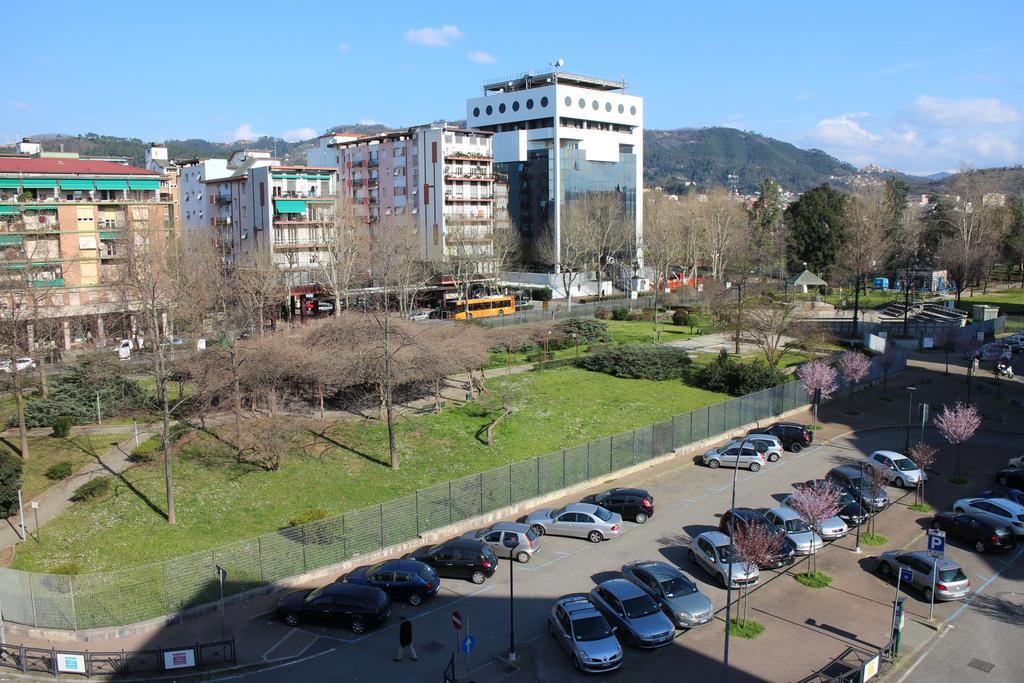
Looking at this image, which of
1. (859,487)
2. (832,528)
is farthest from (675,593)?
(859,487)

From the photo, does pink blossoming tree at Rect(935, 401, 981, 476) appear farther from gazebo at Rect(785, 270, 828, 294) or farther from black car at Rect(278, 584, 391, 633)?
gazebo at Rect(785, 270, 828, 294)

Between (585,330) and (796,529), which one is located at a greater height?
(585,330)

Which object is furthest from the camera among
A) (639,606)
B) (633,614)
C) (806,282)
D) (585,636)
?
(806,282)

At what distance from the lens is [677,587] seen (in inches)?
853

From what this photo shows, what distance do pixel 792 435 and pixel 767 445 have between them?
2366 millimetres

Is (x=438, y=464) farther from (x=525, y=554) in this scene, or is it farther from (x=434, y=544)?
(x=525, y=554)

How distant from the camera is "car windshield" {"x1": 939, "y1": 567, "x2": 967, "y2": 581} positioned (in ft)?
73.6

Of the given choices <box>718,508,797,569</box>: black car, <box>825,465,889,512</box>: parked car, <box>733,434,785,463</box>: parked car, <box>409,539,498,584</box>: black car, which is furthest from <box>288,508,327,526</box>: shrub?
<box>733,434,785,463</box>: parked car

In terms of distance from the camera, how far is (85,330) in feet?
197

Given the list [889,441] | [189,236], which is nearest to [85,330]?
[189,236]

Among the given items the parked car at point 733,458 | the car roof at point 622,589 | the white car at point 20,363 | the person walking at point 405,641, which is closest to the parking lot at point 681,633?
the person walking at point 405,641

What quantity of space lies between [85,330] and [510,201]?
5238 centimetres

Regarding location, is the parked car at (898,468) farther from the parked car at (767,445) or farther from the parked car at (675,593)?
the parked car at (675,593)

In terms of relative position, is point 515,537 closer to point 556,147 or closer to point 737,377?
point 737,377
